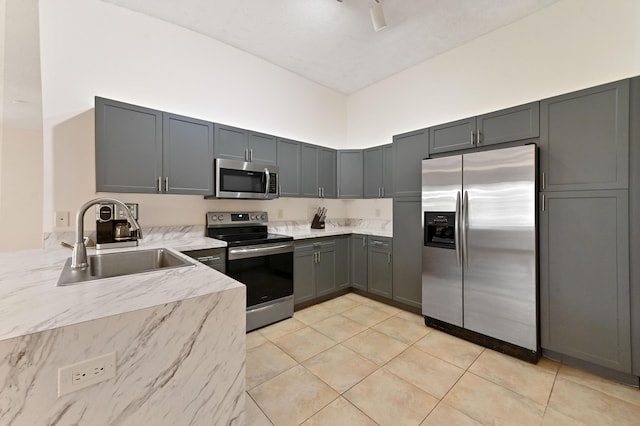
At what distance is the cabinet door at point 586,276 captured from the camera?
6.42 ft

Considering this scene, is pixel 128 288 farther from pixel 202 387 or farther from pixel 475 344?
pixel 475 344

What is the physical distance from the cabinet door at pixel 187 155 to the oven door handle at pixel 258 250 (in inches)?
27.7

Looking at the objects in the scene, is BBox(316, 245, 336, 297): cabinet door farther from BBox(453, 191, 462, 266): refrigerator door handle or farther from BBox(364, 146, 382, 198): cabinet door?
BBox(453, 191, 462, 266): refrigerator door handle

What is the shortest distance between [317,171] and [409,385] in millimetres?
2734

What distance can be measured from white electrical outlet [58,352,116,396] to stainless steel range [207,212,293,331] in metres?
1.76

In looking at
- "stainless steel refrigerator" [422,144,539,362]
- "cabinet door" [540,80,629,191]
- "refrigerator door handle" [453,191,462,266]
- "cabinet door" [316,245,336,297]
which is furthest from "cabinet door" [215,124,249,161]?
"cabinet door" [540,80,629,191]

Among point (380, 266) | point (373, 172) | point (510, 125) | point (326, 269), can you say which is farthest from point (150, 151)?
point (510, 125)

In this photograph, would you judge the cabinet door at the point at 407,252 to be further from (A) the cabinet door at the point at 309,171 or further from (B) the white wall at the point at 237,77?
(A) the cabinet door at the point at 309,171

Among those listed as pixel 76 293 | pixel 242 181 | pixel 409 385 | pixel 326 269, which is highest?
pixel 242 181

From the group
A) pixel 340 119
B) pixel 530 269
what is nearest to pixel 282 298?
pixel 530 269

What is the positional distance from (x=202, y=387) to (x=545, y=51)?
12.7 ft

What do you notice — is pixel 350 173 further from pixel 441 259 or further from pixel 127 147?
pixel 127 147

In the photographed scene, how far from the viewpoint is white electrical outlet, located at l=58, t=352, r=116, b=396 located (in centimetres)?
79

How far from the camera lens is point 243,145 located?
3061mm
